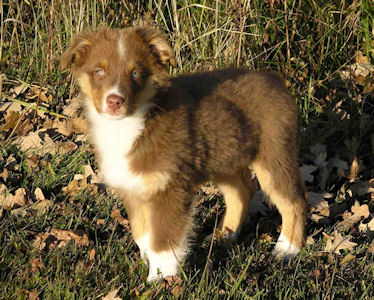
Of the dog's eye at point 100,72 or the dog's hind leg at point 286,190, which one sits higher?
the dog's eye at point 100,72

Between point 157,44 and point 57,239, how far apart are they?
1.44 m

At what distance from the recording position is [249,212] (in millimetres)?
4961

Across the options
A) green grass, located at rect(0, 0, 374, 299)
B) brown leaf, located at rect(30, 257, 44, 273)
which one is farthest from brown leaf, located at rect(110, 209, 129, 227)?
brown leaf, located at rect(30, 257, 44, 273)

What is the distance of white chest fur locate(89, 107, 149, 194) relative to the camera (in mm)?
3580

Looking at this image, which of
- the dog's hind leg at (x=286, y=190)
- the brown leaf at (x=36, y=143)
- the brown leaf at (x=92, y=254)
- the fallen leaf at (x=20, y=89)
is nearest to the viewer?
the brown leaf at (x=92, y=254)

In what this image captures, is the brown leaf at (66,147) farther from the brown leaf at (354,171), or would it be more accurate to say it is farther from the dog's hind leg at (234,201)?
the brown leaf at (354,171)

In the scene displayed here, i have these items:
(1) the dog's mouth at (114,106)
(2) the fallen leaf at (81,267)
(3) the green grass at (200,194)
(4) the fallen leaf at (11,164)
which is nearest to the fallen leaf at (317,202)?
(3) the green grass at (200,194)

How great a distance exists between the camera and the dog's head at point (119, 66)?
3.34m

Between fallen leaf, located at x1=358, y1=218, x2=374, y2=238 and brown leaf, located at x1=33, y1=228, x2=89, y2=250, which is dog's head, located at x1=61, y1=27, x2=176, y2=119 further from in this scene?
fallen leaf, located at x1=358, y1=218, x2=374, y2=238

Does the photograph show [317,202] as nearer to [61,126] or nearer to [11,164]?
[61,126]

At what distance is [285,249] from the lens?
425 cm

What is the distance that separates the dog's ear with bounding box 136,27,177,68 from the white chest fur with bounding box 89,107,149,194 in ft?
1.08

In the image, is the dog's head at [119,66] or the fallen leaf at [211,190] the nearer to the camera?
the dog's head at [119,66]

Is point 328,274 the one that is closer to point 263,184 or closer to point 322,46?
point 263,184
